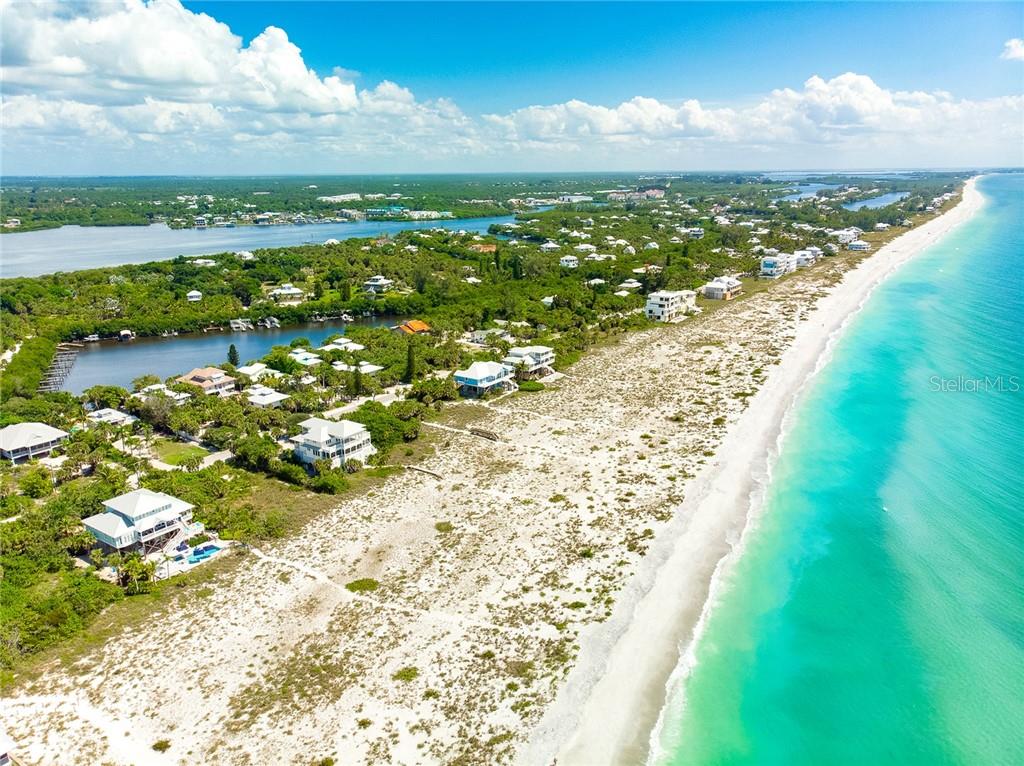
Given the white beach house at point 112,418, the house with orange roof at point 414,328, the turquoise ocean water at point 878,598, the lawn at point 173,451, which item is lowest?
the turquoise ocean water at point 878,598

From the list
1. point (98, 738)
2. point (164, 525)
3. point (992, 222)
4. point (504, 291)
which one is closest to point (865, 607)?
point (98, 738)

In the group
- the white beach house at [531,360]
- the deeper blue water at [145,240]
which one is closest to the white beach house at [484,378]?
the white beach house at [531,360]

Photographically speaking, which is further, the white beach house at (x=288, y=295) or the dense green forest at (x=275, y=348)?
the white beach house at (x=288, y=295)

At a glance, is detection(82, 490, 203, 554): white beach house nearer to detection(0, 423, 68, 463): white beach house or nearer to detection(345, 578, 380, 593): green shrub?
detection(345, 578, 380, 593): green shrub

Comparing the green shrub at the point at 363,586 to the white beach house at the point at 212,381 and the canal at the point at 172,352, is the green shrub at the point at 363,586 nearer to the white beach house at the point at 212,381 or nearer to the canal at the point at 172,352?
the white beach house at the point at 212,381

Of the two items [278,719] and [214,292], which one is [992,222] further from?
[278,719]

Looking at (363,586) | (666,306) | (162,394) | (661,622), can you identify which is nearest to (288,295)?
(162,394)
